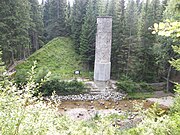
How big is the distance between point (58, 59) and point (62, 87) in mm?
9006

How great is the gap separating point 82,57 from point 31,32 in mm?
8713

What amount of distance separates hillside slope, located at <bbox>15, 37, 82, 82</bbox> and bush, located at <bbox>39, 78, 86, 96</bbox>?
11.2ft

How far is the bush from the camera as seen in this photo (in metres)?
19.3

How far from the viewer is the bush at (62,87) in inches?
760

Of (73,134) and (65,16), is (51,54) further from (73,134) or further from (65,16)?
(73,134)

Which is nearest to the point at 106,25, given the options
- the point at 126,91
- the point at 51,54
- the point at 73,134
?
the point at 126,91

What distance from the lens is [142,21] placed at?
24.5m

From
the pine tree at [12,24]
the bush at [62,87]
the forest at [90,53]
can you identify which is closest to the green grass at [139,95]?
the forest at [90,53]

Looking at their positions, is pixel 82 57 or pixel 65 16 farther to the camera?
pixel 65 16

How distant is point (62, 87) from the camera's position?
65.0 ft

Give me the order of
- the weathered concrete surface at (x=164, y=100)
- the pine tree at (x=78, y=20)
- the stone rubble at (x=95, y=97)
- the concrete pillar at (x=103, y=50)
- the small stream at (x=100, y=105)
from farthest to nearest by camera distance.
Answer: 1. the pine tree at (x=78, y=20)
2. the concrete pillar at (x=103, y=50)
3. the stone rubble at (x=95, y=97)
4. the weathered concrete surface at (x=164, y=100)
5. the small stream at (x=100, y=105)

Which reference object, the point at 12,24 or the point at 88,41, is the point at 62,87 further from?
the point at 88,41

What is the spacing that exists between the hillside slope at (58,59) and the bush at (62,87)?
3414 mm

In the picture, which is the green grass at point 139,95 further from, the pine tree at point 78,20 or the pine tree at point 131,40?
the pine tree at point 78,20
